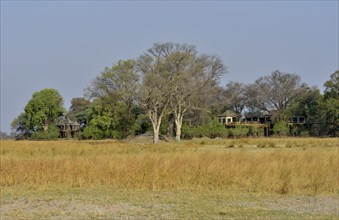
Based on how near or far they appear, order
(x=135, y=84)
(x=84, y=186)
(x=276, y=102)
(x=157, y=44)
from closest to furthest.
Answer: (x=84, y=186) → (x=135, y=84) → (x=157, y=44) → (x=276, y=102)

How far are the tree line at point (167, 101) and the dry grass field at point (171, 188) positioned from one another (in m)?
47.2

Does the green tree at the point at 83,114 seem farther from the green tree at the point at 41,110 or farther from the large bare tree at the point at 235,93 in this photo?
the large bare tree at the point at 235,93

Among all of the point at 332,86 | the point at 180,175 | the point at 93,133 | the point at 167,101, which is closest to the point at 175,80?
the point at 167,101

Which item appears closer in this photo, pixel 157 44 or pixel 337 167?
pixel 337 167

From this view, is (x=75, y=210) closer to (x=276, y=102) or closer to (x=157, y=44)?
(x=157, y=44)

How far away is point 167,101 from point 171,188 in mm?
53145

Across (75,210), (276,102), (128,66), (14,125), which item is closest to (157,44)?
(128,66)

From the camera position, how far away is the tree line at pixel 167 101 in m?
63.2

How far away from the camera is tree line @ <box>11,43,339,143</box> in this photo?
63250 mm

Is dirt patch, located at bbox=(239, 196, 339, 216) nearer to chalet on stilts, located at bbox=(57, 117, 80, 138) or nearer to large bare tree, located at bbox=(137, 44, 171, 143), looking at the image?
large bare tree, located at bbox=(137, 44, 171, 143)

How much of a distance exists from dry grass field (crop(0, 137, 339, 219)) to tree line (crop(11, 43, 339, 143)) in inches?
1857

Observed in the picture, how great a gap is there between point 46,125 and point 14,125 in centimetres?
1698

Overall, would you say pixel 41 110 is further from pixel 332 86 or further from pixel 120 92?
pixel 332 86

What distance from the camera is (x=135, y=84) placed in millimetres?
61969
